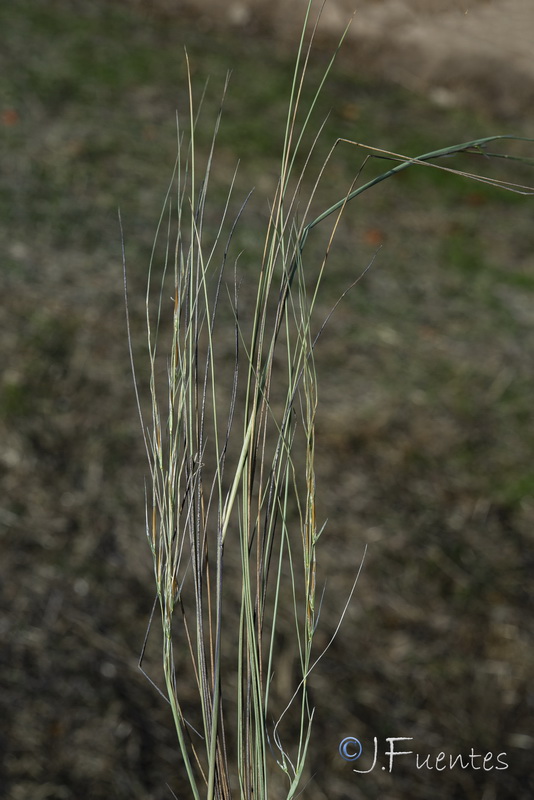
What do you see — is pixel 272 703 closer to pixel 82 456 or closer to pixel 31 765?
pixel 31 765

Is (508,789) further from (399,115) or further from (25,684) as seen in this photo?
(399,115)

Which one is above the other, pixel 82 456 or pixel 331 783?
pixel 82 456

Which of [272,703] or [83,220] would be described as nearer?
[272,703]

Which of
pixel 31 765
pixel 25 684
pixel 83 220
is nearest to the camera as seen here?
pixel 31 765

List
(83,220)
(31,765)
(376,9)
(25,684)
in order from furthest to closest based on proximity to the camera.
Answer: (376,9)
(83,220)
(25,684)
(31,765)

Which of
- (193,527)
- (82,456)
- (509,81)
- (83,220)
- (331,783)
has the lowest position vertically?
(331,783)

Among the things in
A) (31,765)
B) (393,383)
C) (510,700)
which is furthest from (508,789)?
(393,383)
